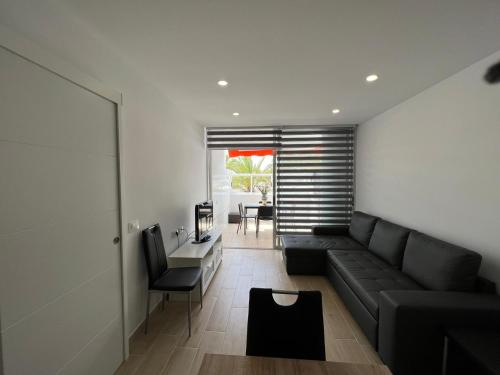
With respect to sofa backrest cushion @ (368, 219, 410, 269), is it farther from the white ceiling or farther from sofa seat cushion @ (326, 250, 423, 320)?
the white ceiling

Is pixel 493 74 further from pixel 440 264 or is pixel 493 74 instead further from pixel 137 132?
pixel 137 132

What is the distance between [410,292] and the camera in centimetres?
181

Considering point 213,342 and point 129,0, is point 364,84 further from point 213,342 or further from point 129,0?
point 213,342

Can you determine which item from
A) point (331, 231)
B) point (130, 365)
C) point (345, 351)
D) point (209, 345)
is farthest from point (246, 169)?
point (130, 365)

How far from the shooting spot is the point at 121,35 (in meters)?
1.66

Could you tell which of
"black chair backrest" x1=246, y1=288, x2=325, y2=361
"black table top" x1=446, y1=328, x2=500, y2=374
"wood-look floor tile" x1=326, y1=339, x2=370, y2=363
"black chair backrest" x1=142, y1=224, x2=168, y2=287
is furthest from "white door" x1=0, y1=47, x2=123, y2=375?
"black table top" x1=446, y1=328, x2=500, y2=374

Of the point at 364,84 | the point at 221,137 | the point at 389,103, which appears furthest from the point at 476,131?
the point at 221,137

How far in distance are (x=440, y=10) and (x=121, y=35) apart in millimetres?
2154

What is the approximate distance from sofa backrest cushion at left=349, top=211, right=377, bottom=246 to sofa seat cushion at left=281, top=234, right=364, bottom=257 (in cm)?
10

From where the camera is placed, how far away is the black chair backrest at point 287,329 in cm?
120

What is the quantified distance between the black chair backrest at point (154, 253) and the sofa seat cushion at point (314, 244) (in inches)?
74.7

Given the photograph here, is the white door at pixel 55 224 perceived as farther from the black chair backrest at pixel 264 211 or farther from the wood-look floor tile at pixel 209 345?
the black chair backrest at pixel 264 211

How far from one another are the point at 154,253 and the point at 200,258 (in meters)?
0.56

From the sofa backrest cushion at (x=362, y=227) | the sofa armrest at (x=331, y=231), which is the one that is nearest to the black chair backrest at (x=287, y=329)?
the sofa backrest cushion at (x=362, y=227)
